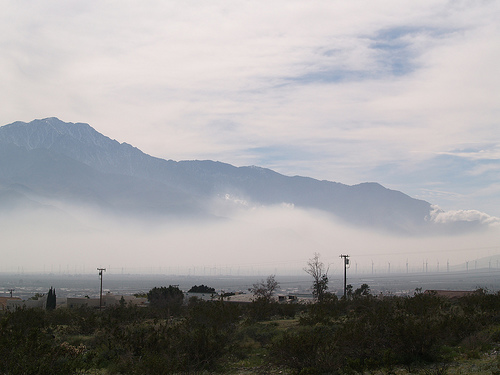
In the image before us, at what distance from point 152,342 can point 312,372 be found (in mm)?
6533

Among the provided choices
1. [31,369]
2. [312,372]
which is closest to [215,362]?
[312,372]

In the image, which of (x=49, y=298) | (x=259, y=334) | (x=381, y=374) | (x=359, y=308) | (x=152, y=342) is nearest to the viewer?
(x=381, y=374)

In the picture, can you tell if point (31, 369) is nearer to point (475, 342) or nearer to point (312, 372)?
point (312, 372)

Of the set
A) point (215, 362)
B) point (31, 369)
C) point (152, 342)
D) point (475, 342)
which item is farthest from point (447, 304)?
point (31, 369)

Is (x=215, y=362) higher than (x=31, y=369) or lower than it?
lower

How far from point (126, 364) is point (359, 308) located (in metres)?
18.8

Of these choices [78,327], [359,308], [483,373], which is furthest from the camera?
[359,308]

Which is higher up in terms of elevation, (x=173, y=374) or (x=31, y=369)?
(x=31, y=369)

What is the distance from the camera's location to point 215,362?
1931 cm

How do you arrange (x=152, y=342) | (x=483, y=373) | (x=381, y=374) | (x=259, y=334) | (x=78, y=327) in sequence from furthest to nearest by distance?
(x=78, y=327)
(x=259, y=334)
(x=152, y=342)
(x=381, y=374)
(x=483, y=373)

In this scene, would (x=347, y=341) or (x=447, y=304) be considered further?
(x=447, y=304)

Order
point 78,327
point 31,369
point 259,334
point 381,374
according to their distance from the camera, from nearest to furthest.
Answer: point 31,369
point 381,374
point 259,334
point 78,327

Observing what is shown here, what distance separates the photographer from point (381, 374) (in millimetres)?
15930

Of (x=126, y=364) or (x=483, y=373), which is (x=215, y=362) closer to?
(x=126, y=364)
